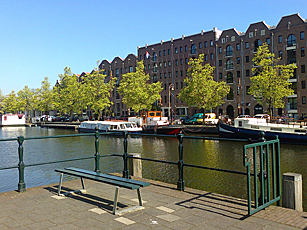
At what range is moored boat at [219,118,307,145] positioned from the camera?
30852 mm

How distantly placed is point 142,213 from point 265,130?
30.6 meters

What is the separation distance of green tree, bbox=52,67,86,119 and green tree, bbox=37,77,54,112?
255 inches

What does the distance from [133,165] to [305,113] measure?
51341mm

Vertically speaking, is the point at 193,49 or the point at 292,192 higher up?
the point at 193,49

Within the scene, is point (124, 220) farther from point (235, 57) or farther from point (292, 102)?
point (235, 57)

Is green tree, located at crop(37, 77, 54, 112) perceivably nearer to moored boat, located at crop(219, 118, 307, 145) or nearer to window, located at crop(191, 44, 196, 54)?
window, located at crop(191, 44, 196, 54)

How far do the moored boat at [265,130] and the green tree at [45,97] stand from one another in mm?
63628

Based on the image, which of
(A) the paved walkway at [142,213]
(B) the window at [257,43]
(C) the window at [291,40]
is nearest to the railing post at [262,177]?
(A) the paved walkway at [142,213]

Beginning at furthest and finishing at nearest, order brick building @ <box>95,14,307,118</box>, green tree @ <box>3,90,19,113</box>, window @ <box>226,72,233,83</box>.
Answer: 1. green tree @ <box>3,90,19,113</box>
2. window @ <box>226,72,233,83</box>
3. brick building @ <box>95,14,307,118</box>

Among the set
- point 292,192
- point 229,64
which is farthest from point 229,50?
point 292,192

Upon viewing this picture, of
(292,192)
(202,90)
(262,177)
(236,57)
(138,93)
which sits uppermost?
(236,57)

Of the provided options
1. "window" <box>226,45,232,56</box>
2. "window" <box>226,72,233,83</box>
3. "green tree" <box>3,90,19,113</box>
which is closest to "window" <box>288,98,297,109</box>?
"window" <box>226,72,233,83</box>

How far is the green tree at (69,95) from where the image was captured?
75562 millimetres

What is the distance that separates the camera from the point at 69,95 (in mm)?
77000
